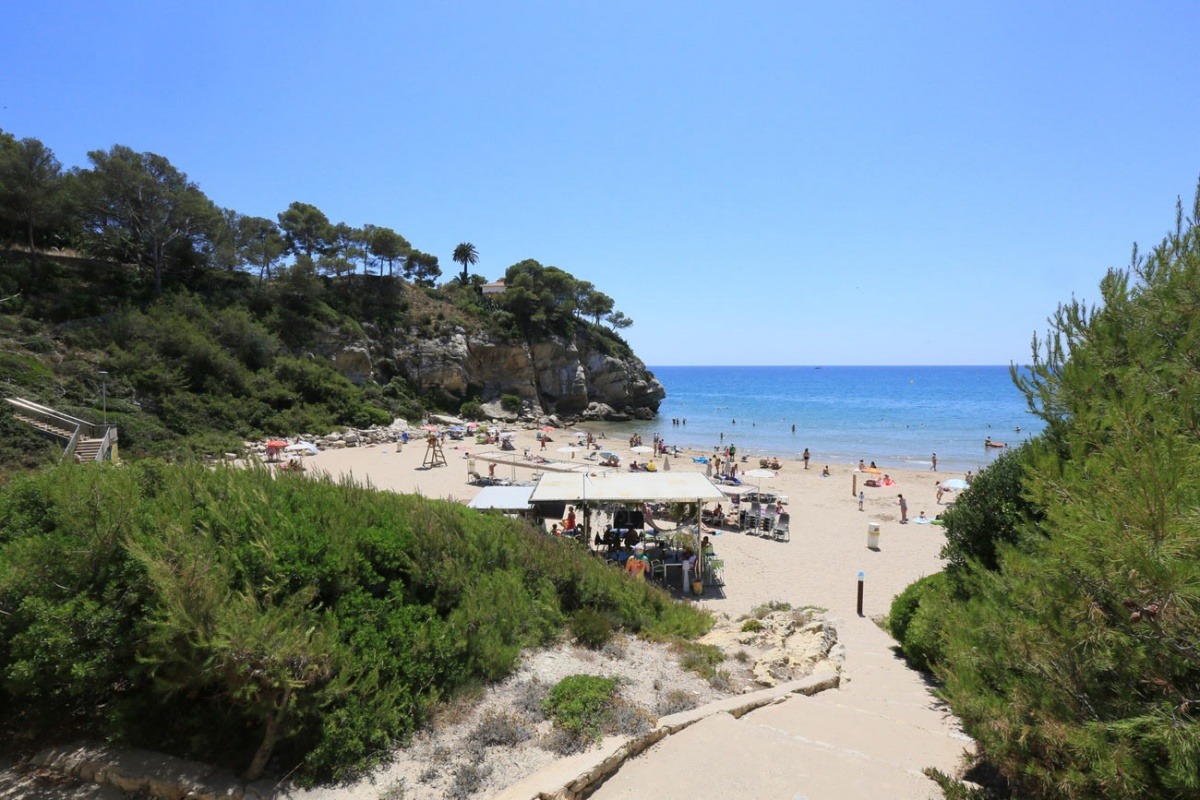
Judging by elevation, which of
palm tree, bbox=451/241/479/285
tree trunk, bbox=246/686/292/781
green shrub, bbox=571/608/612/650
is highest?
palm tree, bbox=451/241/479/285

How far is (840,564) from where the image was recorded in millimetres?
14125

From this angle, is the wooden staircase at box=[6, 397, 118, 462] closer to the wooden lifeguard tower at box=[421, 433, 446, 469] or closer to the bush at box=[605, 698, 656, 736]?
the wooden lifeguard tower at box=[421, 433, 446, 469]

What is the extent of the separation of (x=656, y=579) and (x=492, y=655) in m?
6.89

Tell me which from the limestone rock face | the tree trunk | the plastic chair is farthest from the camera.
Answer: the limestone rock face

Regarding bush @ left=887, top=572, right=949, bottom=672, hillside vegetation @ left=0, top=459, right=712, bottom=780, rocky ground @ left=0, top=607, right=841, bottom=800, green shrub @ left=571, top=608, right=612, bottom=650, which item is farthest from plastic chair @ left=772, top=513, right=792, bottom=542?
hillside vegetation @ left=0, top=459, right=712, bottom=780

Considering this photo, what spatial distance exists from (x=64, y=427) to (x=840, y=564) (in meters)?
24.4

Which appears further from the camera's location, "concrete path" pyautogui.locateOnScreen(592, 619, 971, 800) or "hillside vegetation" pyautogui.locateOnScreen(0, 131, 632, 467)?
"hillside vegetation" pyautogui.locateOnScreen(0, 131, 632, 467)

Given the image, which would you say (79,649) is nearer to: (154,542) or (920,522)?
(154,542)

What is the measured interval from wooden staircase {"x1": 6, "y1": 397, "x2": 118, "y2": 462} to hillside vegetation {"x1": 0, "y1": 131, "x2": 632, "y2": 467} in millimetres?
895

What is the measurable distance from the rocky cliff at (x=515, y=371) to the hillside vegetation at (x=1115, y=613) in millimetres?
41148

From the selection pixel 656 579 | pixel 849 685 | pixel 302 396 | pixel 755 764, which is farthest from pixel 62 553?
pixel 302 396

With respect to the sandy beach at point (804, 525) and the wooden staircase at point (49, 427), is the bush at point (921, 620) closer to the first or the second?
the sandy beach at point (804, 525)

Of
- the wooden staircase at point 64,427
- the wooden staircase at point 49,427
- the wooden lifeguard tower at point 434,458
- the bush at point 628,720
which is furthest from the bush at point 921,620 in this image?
the wooden staircase at point 49,427

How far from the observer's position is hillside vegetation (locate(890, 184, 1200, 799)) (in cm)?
242
